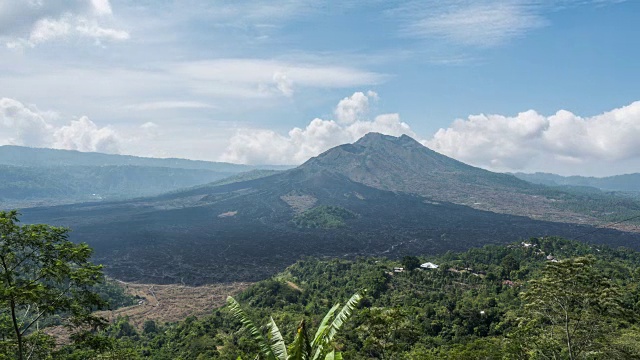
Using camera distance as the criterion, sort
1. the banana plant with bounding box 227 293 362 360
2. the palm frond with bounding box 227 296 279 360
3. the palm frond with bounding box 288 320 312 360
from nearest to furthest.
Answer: the palm frond with bounding box 288 320 312 360 < the banana plant with bounding box 227 293 362 360 < the palm frond with bounding box 227 296 279 360

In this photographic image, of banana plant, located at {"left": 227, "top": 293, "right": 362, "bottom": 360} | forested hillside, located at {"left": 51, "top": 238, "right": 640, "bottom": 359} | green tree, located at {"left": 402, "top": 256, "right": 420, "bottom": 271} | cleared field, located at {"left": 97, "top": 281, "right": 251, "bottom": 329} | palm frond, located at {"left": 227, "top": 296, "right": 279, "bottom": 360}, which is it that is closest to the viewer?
banana plant, located at {"left": 227, "top": 293, "right": 362, "bottom": 360}

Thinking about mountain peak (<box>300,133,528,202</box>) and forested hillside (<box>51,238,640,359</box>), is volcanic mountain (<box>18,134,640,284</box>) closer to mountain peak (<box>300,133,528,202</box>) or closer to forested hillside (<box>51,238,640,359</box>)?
mountain peak (<box>300,133,528,202</box>)

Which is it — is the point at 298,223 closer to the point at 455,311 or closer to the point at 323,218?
the point at 323,218

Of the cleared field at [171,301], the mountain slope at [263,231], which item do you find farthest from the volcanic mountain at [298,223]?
the cleared field at [171,301]

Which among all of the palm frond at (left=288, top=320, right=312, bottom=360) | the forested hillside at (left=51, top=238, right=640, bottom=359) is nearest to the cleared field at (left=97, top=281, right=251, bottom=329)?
the forested hillside at (left=51, top=238, right=640, bottom=359)

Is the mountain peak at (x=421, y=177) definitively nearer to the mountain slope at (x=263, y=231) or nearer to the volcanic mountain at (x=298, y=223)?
the volcanic mountain at (x=298, y=223)

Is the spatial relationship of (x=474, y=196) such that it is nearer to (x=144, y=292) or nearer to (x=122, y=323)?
(x=144, y=292)

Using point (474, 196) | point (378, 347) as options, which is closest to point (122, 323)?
point (378, 347)
